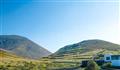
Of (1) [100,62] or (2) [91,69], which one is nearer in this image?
(2) [91,69]

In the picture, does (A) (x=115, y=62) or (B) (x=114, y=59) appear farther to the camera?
(B) (x=114, y=59)

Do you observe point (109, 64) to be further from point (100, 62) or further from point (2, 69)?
point (2, 69)

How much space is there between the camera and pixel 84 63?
203 feet

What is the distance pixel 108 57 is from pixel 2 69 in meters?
31.4

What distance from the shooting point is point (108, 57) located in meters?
68.2

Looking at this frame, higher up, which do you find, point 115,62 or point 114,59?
point 114,59

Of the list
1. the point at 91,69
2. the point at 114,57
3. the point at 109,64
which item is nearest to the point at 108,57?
the point at 114,57

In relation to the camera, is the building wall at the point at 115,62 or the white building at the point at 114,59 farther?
the white building at the point at 114,59

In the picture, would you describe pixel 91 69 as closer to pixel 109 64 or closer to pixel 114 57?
pixel 109 64

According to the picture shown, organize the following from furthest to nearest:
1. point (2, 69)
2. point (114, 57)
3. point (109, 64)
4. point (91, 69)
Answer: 1. point (114, 57)
2. point (109, 64)
3. point (2, 69)
4. point (91, 69)

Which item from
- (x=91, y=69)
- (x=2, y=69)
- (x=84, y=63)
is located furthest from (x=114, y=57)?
(x=2, y=69)

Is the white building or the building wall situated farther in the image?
the white building

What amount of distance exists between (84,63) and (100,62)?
573 centimetres

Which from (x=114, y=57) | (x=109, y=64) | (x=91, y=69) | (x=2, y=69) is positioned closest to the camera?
(x=91, y=69)
